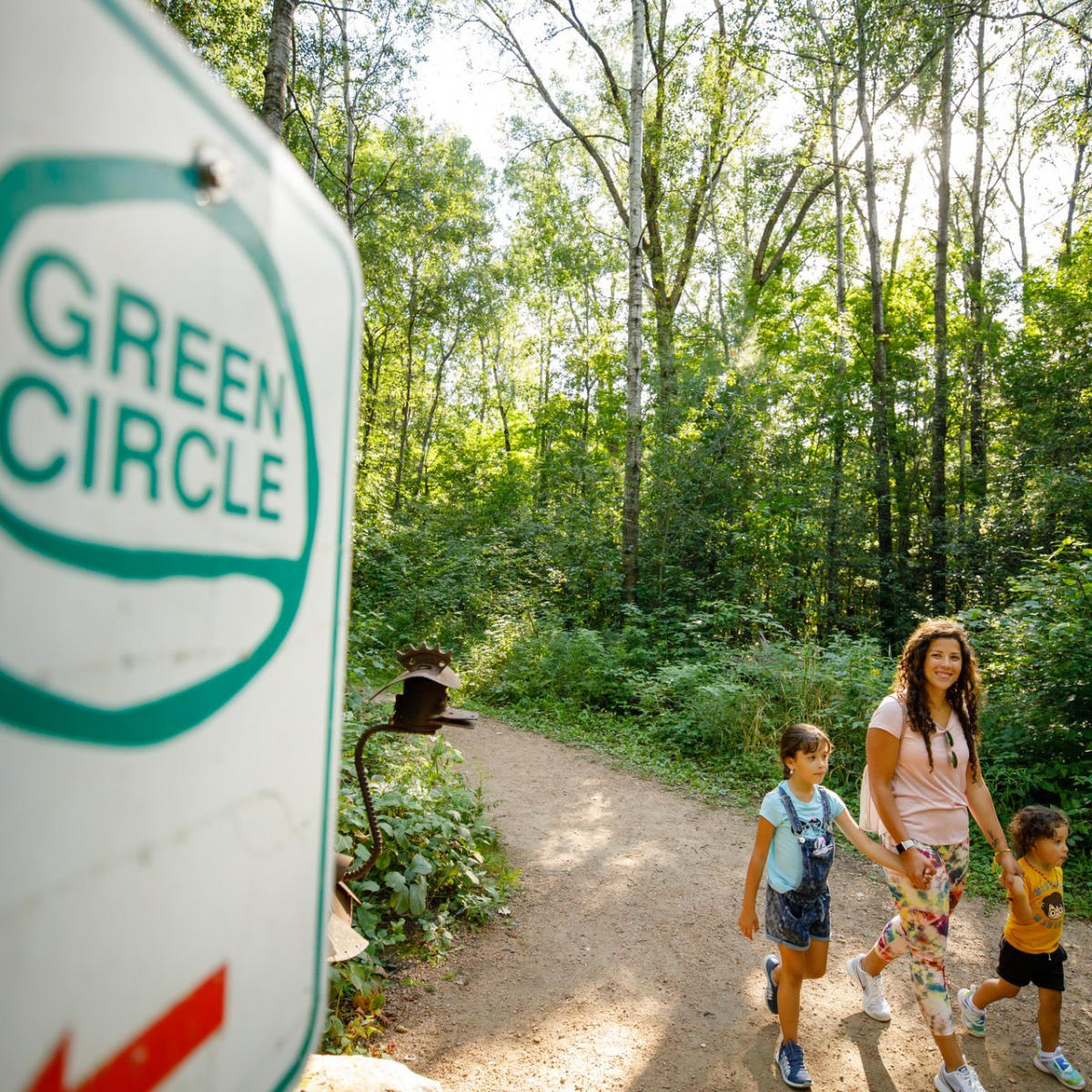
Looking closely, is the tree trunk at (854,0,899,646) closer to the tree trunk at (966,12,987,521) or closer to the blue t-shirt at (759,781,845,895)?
the tree trunk at (966,12,987,521)

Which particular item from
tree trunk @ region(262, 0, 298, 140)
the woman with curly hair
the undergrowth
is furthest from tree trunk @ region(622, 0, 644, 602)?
the woman with curly hair

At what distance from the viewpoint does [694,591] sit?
11766 millimetres

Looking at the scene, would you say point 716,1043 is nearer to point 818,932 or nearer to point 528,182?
point 818,932

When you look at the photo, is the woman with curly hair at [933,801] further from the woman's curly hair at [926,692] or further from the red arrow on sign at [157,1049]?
the red arrow on sign at [157,1049]

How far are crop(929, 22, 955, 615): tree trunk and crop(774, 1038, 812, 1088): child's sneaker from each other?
Result: 10.3 metres

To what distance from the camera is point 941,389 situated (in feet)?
43.0

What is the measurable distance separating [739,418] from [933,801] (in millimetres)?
10111

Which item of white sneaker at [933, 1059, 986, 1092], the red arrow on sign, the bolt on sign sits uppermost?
the bolt on sign

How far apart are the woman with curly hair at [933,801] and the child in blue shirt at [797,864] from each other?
0.14 m

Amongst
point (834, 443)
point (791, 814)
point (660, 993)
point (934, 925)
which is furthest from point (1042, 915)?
point (834, 443)

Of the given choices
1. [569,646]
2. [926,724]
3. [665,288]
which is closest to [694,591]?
[569,646]

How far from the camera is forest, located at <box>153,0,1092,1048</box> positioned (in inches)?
287

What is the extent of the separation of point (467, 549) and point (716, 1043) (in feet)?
39.8

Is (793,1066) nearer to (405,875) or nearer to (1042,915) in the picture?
(1042,915)
